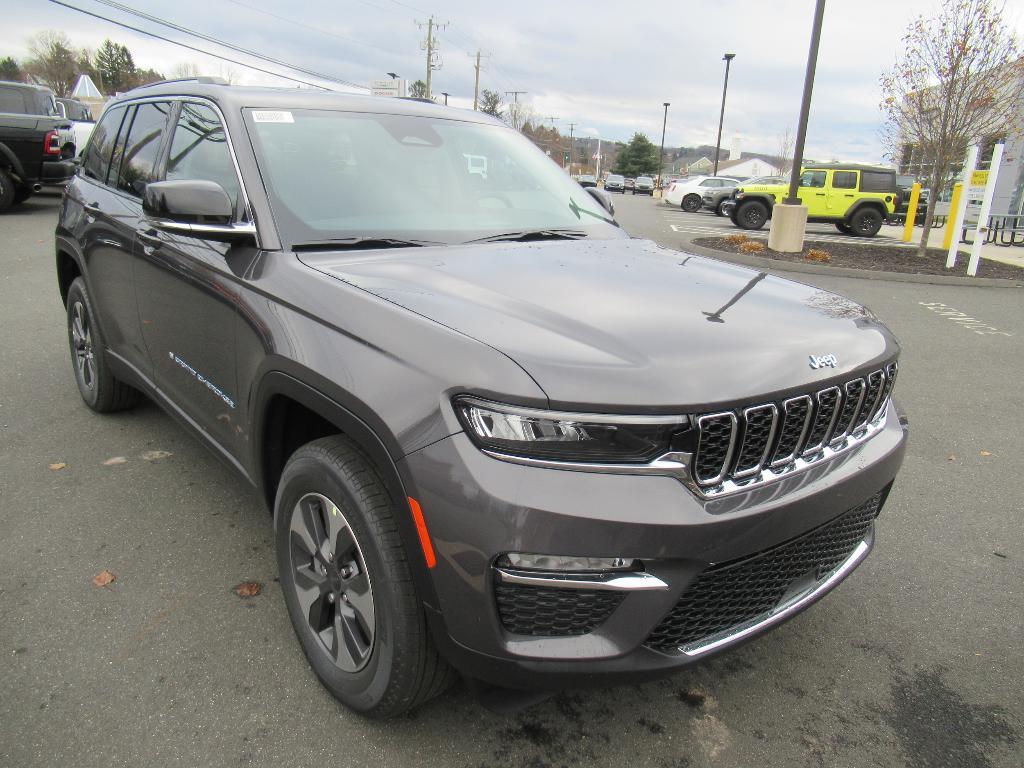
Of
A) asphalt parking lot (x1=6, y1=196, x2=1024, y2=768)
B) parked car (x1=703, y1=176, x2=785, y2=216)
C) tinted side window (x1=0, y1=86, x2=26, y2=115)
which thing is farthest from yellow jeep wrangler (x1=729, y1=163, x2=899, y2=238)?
asphalt parking lot (x1=6, y1=196, x2=1024, y2=768)

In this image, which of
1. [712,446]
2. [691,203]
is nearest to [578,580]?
[712,446]

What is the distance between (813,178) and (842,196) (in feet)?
3.23

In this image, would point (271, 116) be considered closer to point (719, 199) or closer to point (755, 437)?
point (755, 437)

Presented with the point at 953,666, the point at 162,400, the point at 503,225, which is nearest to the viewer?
the point at 953,666

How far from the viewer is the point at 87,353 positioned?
436 cm

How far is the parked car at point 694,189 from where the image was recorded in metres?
29.2

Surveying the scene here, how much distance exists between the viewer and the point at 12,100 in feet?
45.6

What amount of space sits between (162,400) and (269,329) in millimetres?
1345

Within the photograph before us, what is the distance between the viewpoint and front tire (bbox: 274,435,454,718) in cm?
183

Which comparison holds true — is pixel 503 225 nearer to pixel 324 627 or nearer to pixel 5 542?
pixel 324 627

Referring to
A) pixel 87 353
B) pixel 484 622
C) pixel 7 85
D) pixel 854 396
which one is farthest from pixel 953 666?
pixel 7 85

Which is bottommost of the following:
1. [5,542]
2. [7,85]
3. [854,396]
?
[5,542]

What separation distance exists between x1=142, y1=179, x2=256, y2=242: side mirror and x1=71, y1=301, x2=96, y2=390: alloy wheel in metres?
2.09

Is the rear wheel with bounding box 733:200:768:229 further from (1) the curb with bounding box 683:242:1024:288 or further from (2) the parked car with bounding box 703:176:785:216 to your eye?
(1) the curb with bounding box 683:242:1024:288
